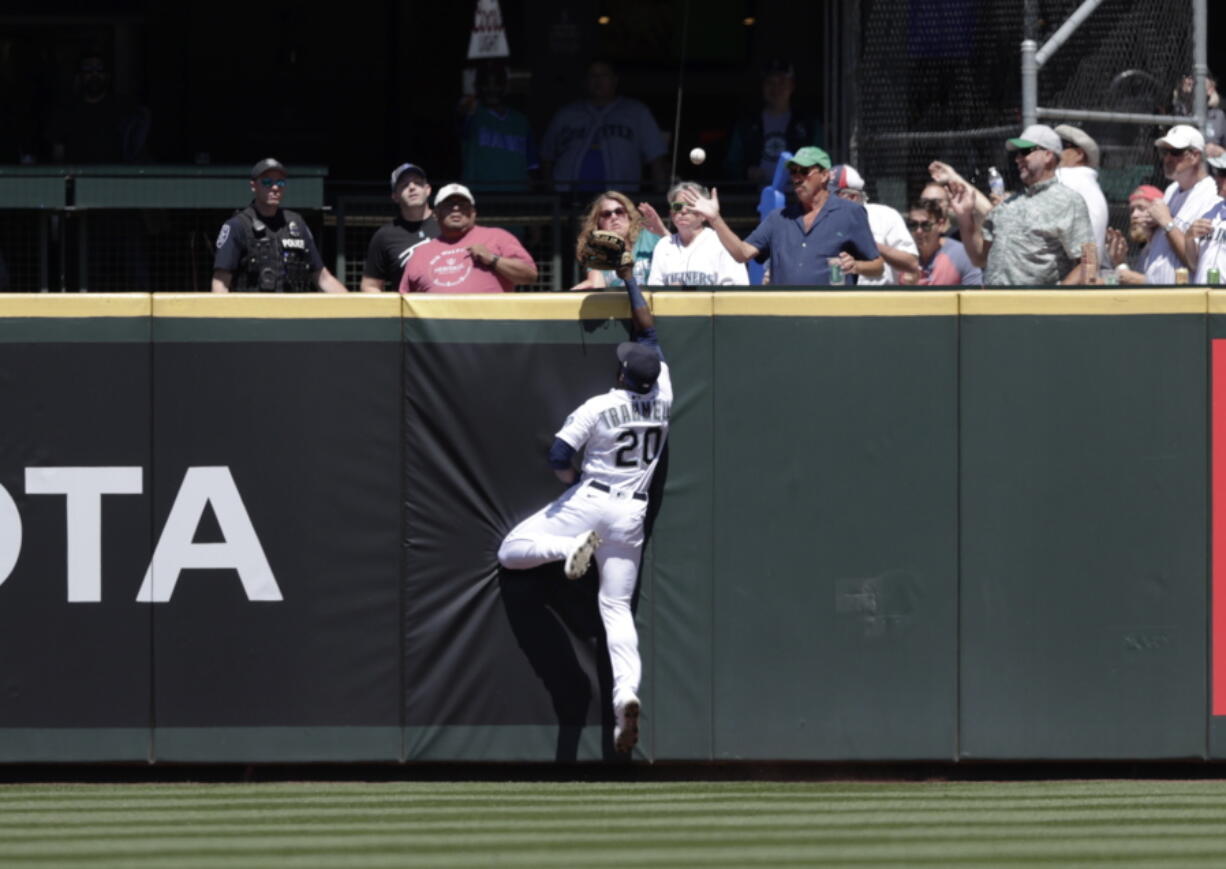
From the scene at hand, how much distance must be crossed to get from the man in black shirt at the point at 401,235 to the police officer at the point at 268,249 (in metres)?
0.24

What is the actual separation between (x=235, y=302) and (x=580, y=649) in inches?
86.0

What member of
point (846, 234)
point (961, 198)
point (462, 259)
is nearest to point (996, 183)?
point (961, 198)

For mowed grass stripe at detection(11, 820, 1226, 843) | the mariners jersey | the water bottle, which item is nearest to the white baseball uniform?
the mariners jersey

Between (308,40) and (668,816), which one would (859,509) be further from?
(308,40)

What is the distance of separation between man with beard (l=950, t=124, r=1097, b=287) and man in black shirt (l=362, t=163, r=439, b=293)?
9.62ft

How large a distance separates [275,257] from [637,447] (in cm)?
266

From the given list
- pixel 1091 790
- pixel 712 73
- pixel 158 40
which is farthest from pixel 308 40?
pixel 1091 790

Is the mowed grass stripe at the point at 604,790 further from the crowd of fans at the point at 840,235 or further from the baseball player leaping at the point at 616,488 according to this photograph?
the crowd of fans at the point at 840,235

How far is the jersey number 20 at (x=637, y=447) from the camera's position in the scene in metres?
8.97

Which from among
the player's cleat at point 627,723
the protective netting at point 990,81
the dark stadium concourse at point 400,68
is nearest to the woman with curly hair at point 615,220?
the player's cleat at point 627,723

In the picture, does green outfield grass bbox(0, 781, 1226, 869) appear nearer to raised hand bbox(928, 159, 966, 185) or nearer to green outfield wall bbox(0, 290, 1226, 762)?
green outfield wall bbox(0, 290, 1226, 762)

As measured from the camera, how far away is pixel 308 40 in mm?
16422

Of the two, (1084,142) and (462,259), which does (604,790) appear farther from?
(1084,142)

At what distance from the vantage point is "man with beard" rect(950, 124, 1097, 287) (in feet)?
33.2
